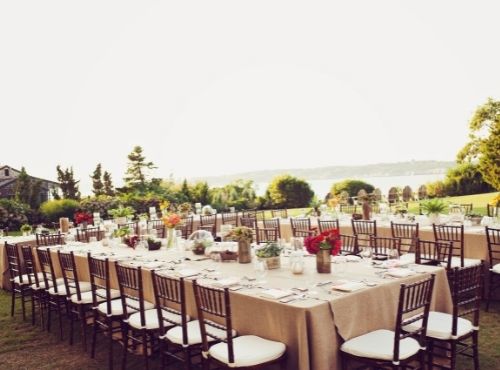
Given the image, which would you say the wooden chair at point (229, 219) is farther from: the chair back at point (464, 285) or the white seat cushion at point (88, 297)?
the chair back at point (464, 285)

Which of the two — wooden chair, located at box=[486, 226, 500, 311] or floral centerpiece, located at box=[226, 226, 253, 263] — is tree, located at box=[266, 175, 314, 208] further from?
floral centerpiece, located at box=[226, 226, 253, 263]

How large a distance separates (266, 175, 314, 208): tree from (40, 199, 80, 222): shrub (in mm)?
7401

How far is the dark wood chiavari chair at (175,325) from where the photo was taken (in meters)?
3.97

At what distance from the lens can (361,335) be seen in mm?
3691

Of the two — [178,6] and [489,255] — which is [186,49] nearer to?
[178,6]

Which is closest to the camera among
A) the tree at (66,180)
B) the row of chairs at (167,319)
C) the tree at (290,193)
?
the row of chairs at (167,319)

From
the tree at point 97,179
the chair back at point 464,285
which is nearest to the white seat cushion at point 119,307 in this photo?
the chair back at point 464,285

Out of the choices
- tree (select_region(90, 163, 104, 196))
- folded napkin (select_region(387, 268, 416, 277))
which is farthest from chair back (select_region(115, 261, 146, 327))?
tree (select_region(90, 163, 104, 196))

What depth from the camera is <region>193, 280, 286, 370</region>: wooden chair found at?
344 cm

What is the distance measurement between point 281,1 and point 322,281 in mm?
12127

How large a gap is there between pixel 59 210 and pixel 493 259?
41.1ft

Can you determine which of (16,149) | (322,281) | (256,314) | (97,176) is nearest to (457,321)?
(322,281)

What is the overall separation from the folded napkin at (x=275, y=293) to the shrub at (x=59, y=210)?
40.6ft

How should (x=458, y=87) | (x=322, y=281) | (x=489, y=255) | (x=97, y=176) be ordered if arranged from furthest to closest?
(x=458, y=87), (x=97, y=176), (x=489, y=255), (x=322, y=281)
